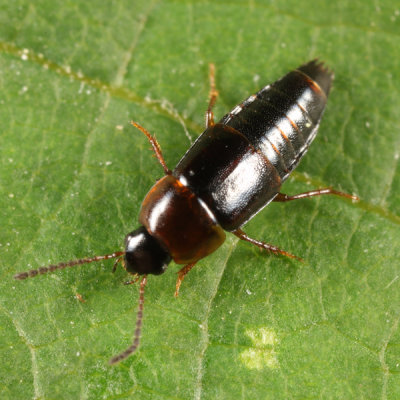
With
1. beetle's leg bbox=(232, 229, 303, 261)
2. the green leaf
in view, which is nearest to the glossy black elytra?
beetle's leg bbox=(232, 229, 303, 261)

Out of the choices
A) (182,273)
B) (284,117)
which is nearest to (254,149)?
(284,117)

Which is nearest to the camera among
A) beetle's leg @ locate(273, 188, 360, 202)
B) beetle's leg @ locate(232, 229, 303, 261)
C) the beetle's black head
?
the beetle's black head

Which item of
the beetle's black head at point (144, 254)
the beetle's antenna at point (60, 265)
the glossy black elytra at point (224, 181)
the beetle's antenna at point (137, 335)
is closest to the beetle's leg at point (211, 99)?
the glossy black elytra at point (224, 181)

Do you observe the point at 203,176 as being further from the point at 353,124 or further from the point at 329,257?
the point at 353,124

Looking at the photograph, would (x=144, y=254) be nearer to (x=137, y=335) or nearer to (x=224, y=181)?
(x=137, y=335)

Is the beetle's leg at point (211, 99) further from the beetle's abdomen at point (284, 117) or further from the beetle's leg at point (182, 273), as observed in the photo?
the beetle's leg at point (182, 273)

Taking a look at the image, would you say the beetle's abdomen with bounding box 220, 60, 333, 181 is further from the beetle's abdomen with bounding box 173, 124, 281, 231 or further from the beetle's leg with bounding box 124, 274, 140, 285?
the beetle's leg with bounding box 124, 274, 140, 285
